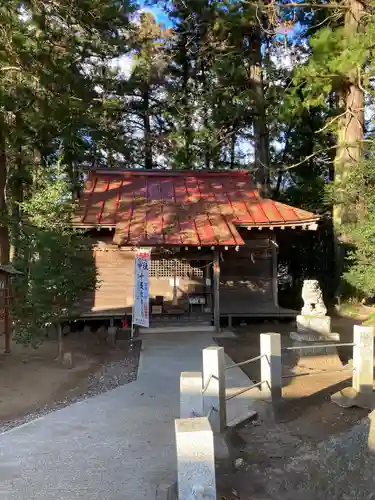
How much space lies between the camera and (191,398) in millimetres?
4457

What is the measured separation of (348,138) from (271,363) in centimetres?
1189

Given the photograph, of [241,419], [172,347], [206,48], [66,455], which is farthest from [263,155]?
[66,455]

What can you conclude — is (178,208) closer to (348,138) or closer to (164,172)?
(164,172)

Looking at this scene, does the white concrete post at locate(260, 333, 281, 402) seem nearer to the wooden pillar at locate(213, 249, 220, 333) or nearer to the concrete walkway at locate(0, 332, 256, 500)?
the concrete walkway at locate(0, 332, 256, 500)

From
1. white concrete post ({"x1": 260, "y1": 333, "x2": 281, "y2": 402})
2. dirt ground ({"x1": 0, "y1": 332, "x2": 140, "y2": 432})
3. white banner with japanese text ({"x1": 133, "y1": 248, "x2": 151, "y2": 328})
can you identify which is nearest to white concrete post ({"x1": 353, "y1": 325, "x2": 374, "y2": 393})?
white concrete post ({"x1": 260, "y1": 333, "x2": 281, "y2": 402})

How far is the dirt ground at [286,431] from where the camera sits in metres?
3.92

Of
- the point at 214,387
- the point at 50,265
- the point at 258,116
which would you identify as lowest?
the point at 214,387

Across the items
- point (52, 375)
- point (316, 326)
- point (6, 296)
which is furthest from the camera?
point (6, 296)

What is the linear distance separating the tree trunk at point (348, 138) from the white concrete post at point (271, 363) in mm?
9467

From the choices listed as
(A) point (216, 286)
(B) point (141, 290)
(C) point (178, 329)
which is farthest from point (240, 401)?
(C) point (178, 329)

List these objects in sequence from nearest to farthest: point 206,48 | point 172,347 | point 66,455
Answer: point 66,455 → point 172,347 → point 206,48

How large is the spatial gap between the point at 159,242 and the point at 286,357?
415cm

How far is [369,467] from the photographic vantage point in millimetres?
3277

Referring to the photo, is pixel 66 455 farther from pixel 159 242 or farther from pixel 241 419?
pixel 159 242
